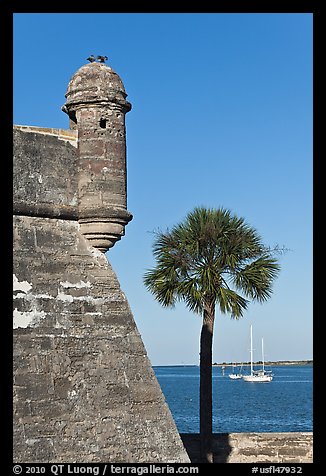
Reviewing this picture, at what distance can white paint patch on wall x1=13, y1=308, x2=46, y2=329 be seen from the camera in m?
7.95

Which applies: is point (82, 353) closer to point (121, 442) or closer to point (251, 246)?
point (121, 442)

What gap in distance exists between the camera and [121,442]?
803 cm

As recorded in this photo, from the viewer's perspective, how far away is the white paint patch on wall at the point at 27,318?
7.95 meters

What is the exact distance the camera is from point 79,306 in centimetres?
847

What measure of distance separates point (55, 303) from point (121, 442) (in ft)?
→ 4.66

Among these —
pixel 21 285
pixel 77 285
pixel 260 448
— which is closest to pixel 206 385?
pixel 260 448

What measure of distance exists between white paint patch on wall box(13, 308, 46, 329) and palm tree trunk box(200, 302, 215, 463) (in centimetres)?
632

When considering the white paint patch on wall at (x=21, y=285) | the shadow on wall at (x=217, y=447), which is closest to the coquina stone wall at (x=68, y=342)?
the white paint patch on wall at (x=21, y=285)

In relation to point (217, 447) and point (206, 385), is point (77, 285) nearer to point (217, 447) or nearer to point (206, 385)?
point (206, 385)

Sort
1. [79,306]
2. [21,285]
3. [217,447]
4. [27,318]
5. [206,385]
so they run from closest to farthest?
1. [27,318]
2. [21,285]
3. [79,306]
4. [217,447]
5. [206,385]

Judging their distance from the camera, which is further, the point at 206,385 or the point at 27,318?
the point at 206,385

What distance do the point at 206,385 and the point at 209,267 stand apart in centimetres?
199

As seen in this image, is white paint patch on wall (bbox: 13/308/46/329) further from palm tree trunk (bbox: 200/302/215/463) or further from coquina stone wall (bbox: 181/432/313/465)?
coquina stone wall (bbox: 181/432/313/465)

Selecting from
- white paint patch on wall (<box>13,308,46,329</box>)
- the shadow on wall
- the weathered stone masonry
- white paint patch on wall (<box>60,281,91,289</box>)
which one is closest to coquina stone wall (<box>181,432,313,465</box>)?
the shadow on wall
